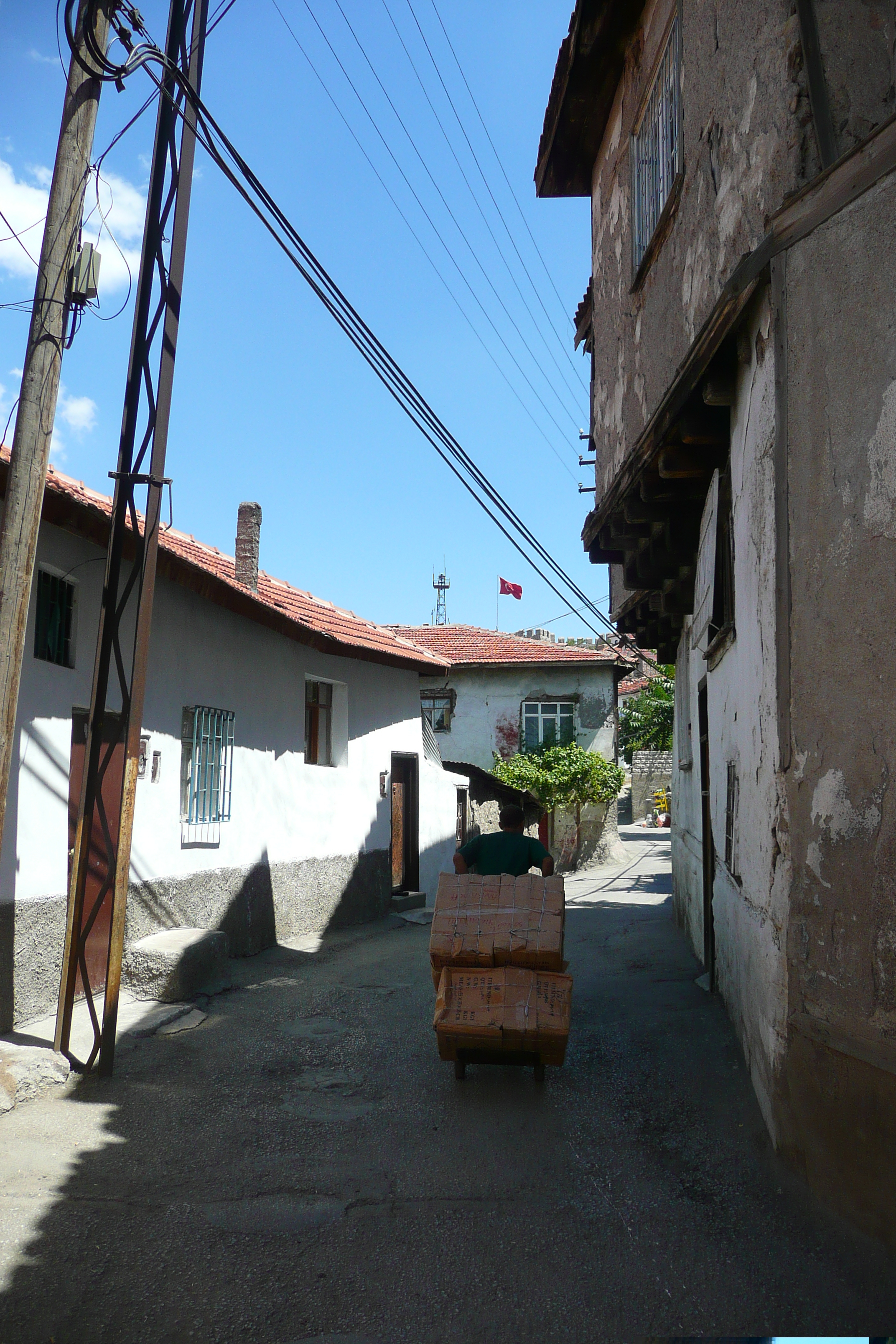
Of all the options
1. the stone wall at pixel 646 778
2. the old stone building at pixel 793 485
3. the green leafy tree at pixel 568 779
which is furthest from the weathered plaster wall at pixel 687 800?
the stone wall at pixel 646 778

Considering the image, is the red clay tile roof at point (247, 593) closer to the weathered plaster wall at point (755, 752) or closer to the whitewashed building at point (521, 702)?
the weathered plaster wall at point (755, 752)

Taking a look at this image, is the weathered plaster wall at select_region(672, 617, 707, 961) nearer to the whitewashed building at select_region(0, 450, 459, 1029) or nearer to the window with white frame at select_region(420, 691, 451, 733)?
the whitewashed building at select_region(0, 450, 459, 1029)

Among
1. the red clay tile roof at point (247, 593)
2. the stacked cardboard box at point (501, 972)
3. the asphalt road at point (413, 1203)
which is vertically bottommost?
the asphalt road at point (413, 1203)

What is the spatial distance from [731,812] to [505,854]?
144cm

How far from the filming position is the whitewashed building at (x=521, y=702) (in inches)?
1012

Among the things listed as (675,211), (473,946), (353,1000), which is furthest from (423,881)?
(675,211)

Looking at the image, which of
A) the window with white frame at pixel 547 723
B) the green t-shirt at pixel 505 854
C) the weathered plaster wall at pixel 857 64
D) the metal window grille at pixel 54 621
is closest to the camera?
the weathered plaster wall at pixel 857 64

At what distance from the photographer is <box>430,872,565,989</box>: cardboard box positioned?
17.3 feet

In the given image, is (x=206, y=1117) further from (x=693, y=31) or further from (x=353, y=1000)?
(x=693, y=31)

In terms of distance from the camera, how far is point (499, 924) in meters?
5.32

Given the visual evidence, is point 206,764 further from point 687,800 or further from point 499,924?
point 687,800

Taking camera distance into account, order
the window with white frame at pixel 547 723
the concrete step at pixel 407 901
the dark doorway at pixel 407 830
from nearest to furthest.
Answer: the concrete step at pixel 407 901 → the dark doorway at pixel 407 830 → the window with white frame at pixel 547 723

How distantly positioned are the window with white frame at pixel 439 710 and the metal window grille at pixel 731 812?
20394 mm

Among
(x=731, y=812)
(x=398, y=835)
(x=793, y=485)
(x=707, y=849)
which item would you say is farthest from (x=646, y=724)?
(x=793, y=485)
